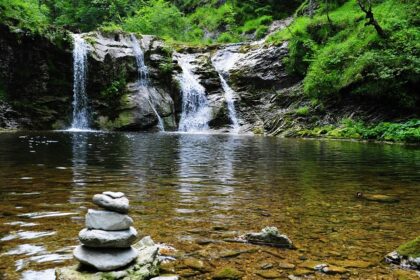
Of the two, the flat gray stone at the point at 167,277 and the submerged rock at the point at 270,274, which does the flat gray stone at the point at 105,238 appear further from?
the submerged rock at the point at 270,274

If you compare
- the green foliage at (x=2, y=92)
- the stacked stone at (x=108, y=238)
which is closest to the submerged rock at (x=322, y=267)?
the stacked stone at (x=108, y=238)

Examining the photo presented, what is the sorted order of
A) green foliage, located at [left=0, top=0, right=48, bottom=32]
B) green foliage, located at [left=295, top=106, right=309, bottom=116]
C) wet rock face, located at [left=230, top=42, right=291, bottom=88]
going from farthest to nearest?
wet rock face, located at [left=230, top=42, right=291, bottom=88], green foliage, located at [left=295, top=106, right=309, bottom=116], green foliage, located at [left=0, top=0, right=48, bottom=32]

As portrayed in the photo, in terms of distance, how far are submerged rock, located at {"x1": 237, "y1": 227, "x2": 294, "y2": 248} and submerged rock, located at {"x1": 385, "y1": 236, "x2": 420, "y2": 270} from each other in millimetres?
1109

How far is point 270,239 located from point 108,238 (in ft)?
6.61

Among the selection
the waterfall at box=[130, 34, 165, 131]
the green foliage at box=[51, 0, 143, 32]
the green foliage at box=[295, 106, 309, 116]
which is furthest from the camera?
the green foliage at box=[51, 0, 143, 32]

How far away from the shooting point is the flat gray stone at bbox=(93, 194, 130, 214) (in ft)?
13.2

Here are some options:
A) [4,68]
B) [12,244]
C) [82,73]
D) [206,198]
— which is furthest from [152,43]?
[12,244]

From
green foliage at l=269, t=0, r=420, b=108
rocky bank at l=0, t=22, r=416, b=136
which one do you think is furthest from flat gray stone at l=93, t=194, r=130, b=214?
rocky bank at l=0, t=22, r=416, b=136

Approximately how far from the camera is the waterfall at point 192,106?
112ft

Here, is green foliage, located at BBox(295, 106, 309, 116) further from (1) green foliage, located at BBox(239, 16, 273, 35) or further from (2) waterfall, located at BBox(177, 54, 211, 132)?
(1) green foliage, located at BBox(239, 16, 273, 35)

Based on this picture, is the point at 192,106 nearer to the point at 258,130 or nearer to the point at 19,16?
the point at 258,130

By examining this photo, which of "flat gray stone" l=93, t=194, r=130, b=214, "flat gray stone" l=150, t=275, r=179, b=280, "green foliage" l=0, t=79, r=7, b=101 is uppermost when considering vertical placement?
"green foliage" l=0, t=79, r=7, b=101

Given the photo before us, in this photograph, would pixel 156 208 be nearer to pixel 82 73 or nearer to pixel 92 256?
pixel 92 256

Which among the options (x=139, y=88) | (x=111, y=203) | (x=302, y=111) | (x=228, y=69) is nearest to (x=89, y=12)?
(x=139, y=88)
